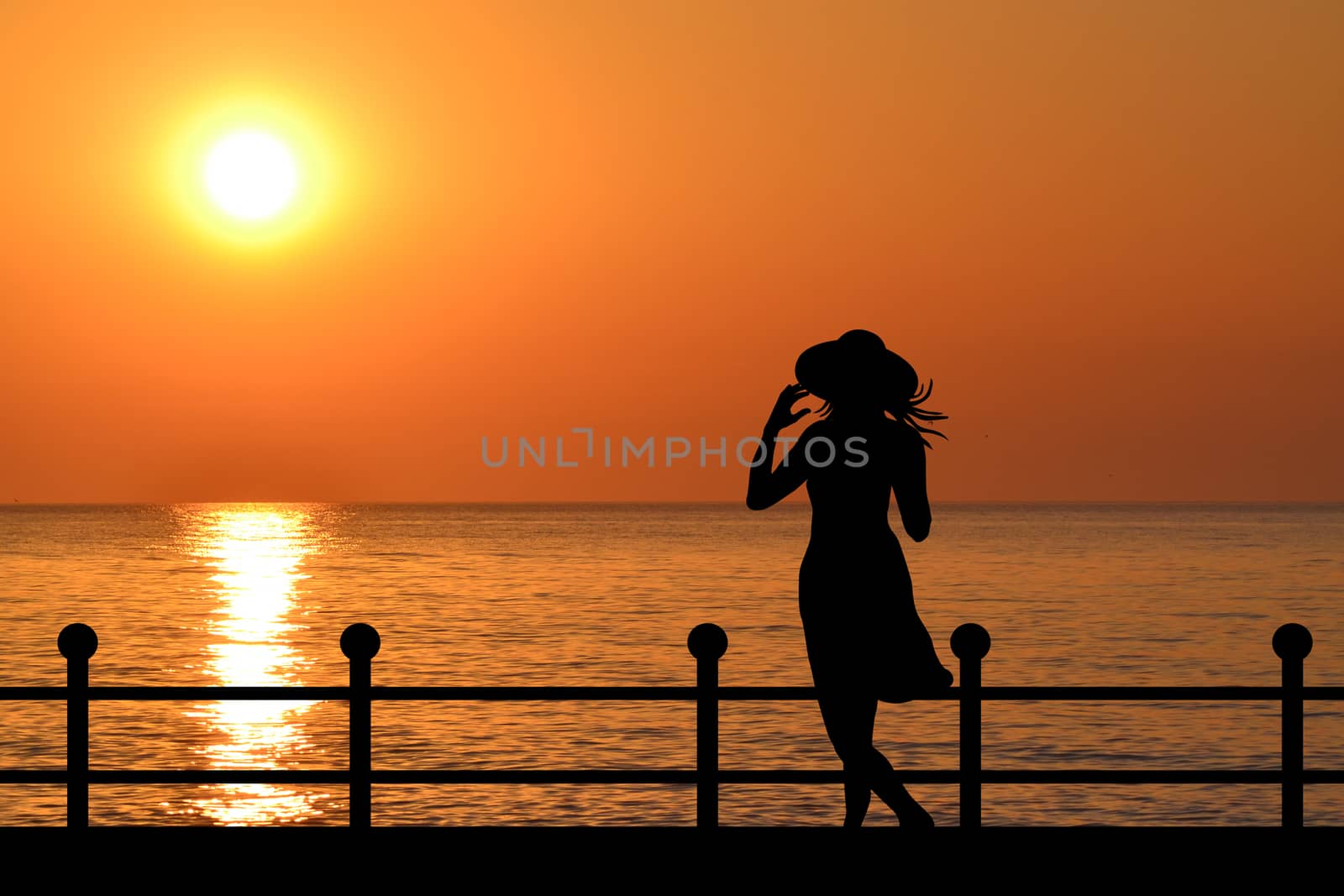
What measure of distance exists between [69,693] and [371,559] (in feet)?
361

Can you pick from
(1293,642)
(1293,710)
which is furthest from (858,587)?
(1293,710)

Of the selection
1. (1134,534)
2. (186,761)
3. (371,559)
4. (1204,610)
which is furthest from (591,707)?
(1134,534)

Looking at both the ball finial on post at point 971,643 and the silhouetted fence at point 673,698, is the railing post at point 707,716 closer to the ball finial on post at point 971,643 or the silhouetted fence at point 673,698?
the silhouetted fence at point 673,698

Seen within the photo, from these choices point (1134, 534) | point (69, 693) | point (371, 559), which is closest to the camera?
point (69, 693)

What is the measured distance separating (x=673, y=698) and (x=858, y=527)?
4.68 ft

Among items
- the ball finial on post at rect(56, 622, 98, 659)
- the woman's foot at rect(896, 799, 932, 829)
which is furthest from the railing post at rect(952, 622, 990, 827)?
the ball finial on post at rect(56, 622, 98, 659)

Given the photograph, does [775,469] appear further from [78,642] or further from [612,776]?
[78,642]

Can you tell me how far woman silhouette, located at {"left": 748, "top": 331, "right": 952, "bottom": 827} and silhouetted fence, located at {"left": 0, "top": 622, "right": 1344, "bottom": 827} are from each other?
28.5 inches

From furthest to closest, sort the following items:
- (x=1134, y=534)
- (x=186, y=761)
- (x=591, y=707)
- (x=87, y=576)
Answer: (x=1134, y=534)
(x=87, y=576)
(x=591, y=707)
(x=186, y=761)

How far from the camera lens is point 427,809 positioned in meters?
20.8

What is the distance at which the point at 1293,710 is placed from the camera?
9.14 meters

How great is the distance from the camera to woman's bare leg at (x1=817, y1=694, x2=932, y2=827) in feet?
26.8
